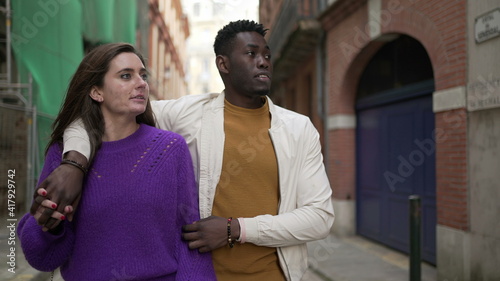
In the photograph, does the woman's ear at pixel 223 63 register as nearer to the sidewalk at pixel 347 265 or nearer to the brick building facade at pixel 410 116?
the sidewalk at pixel 347 265

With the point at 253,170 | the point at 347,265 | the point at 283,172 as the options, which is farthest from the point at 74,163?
the point at 347,265

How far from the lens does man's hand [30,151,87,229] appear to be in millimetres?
1472

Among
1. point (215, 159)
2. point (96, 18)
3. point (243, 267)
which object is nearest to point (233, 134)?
point (215, 159)

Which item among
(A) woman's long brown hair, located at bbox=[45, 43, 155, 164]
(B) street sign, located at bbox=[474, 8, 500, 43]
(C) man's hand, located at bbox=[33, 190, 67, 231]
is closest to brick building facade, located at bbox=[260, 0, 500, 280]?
(B) street sign, located at bbox=[474, 8, 500, 43]

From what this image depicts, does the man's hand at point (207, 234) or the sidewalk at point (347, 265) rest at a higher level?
the man's hand at point (207, 234)

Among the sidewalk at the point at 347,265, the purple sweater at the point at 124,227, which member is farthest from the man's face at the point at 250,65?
the sidewalk at the point at 347,265

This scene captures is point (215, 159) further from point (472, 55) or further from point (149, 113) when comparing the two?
point (472, 55)

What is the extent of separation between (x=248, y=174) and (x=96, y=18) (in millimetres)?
10338

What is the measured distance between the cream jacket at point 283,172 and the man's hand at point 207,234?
4.1 inches

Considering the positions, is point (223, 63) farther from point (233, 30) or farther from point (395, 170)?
point (395, 170)

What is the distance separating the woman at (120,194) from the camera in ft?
5.60

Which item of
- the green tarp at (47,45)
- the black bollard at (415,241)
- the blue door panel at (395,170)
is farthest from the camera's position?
the green tarp at (47,45)

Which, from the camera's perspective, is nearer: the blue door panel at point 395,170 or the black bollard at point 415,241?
the black bollard at point 415,241

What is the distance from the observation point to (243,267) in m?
2.00
